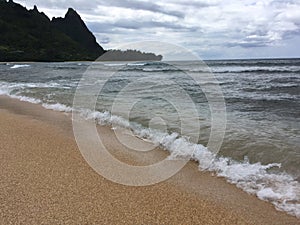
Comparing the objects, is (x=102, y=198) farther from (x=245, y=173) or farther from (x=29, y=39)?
(x=29, y=39)

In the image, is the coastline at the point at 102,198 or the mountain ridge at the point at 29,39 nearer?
the coastline at the point at 102,198

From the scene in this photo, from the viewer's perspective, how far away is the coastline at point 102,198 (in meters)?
2.80

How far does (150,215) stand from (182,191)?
28.1 inches

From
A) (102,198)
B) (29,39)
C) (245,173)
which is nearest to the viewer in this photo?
(102,198)

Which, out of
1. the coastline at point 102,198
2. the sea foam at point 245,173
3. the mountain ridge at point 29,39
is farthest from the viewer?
the mountain ridge at point 29,39

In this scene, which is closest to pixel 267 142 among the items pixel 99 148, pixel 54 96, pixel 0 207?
pixel 99 148

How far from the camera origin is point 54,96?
11312 millimetres

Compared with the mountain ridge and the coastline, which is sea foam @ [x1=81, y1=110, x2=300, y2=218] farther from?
the mountain ridge

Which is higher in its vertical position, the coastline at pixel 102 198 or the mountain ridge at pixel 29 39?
the mountain ridge at pixel 29 39

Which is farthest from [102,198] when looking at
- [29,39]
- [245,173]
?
[29,39]

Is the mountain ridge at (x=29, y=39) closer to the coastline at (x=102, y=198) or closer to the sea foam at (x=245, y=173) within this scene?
the sea foam at (x=245, y=173)

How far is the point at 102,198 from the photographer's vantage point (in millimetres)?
3127

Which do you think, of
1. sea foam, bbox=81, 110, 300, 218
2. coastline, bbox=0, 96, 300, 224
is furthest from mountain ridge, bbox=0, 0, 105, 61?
coastline, bbox=0, 96, 300, 224

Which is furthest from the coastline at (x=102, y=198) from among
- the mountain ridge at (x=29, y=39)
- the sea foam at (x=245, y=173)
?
the mountain ridge at (x=29, y=39)
